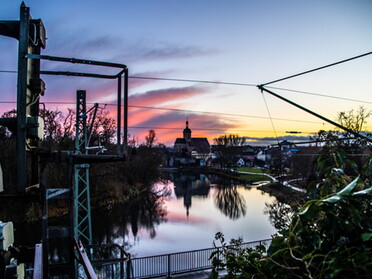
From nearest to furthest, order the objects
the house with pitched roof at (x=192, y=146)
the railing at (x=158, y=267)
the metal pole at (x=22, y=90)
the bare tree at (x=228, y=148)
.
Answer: the metal pole at (x=22, y=90) → the railing at (x=158, y=267) → the bare tree at (x=228, y=148) → the house with pitched roof at (x=192, y=146)

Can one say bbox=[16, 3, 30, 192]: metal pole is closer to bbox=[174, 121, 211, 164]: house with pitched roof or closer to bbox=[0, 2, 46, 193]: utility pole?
bbox=[0, 2, 46, 193]: utility pole

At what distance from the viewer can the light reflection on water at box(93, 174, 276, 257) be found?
18.6 m

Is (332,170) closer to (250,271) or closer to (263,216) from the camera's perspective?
(250,271)

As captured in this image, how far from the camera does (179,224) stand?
76.1ft

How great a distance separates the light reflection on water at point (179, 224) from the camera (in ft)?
61.0

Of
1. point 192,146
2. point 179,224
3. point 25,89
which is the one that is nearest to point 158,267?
point 179,224

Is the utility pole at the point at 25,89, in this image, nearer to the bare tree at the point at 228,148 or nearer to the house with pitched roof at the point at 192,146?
the bare tree at the point at 228,148

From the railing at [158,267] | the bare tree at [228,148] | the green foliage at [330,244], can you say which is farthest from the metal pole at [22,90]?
the bare tree at [228,148]

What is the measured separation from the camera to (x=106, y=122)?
27844 millimetres

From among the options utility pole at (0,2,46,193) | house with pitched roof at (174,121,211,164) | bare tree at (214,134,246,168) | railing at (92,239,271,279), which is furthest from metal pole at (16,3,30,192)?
house with pitched roof at (174,121,211,164)

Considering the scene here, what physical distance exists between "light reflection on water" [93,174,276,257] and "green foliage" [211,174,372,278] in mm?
16930

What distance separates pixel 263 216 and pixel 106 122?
1661 cm

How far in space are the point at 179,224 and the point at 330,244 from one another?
23.2 metres

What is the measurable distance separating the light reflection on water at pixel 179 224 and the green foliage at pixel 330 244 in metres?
16.9
